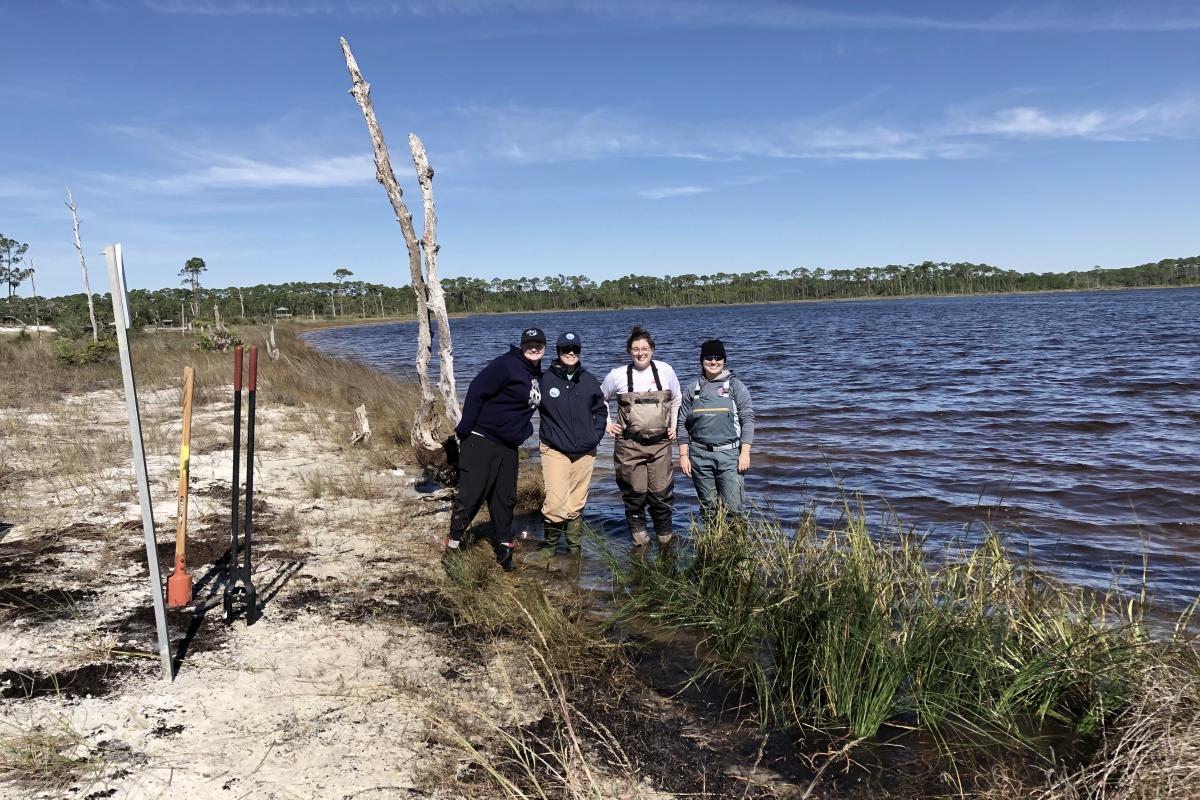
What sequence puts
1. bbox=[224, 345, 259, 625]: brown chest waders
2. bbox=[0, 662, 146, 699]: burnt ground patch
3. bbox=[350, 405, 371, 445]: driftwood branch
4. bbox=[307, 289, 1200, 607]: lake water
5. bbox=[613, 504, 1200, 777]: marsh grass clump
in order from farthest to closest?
bbox=[350, 405, 371, 445]: driftwood branch, bbox=[307, 289, 1200, 607]: lake water, bbox=[224, 345, 259, 625]: brown chest waders, bbox=[0, 662, 146, 699]: burnt ground patch, bbox=[613, 504, 1200, 777]: marsh grass clump

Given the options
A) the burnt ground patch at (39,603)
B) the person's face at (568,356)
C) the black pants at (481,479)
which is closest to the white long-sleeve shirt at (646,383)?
the person's face at (568,356)

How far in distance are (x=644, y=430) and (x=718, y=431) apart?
64cm

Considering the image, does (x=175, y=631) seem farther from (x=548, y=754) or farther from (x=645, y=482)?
(x=645, y=482)

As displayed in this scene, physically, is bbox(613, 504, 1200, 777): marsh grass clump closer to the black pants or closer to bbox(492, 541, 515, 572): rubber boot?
bbox(492, 541, 515, 572): rubber boot

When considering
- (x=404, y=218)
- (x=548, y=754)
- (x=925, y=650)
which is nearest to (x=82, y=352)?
(x=404, y=218)

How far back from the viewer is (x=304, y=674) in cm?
420

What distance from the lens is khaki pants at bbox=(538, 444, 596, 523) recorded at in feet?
21.6

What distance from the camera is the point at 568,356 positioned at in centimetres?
625

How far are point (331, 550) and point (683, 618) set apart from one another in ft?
10.7

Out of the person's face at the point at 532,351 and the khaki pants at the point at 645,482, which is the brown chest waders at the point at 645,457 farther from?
the person's face at the point at 532,351

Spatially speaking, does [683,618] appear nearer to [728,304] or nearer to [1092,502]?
[1092,502]

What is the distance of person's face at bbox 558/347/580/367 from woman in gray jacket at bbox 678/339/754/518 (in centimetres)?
105

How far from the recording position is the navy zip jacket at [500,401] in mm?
5840

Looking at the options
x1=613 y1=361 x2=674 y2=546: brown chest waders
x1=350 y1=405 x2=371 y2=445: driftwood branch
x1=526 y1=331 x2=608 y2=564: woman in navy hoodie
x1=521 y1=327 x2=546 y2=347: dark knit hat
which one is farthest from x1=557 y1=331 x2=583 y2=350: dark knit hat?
x1=350 y1=405 x2=371 y2=445: driftwood branch
